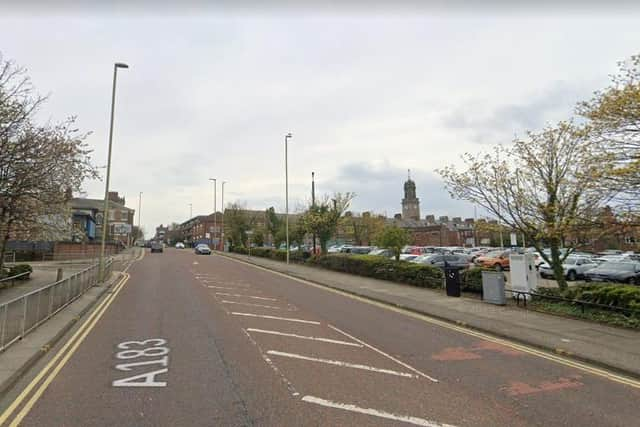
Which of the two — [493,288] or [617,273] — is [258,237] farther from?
[493,288]

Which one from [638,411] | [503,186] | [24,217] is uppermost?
[503,186]

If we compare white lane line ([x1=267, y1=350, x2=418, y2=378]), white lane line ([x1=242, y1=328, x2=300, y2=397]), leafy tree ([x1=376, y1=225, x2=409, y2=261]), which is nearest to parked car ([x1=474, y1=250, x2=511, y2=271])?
leafy tree ([x1=376, y1=225, x2=409, y2=261])

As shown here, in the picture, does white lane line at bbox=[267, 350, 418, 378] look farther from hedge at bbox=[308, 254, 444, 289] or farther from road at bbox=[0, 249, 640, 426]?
hedge at bbox=[308, 254, 444, 289]

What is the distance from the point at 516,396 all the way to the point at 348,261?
66.2ft

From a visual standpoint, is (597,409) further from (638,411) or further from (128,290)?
(128,290)

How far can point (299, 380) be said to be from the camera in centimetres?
600

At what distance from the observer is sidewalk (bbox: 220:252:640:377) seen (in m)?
7.82

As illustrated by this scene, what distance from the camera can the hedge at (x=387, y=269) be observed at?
60.3 feet

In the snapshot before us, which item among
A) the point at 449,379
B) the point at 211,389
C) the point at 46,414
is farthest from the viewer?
the point at 449,379

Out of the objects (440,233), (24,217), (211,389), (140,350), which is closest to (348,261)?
(24,217)

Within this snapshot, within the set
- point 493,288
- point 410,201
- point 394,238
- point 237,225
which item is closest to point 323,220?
point 394,238

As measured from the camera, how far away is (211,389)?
5617mm

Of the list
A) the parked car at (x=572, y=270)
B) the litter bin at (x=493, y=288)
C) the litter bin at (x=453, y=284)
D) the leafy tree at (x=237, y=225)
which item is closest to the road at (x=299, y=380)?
the litter bin at (x=493, y=288)

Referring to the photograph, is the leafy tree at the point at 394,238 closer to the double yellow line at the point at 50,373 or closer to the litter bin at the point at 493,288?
the litter bin at the point at 493,288
